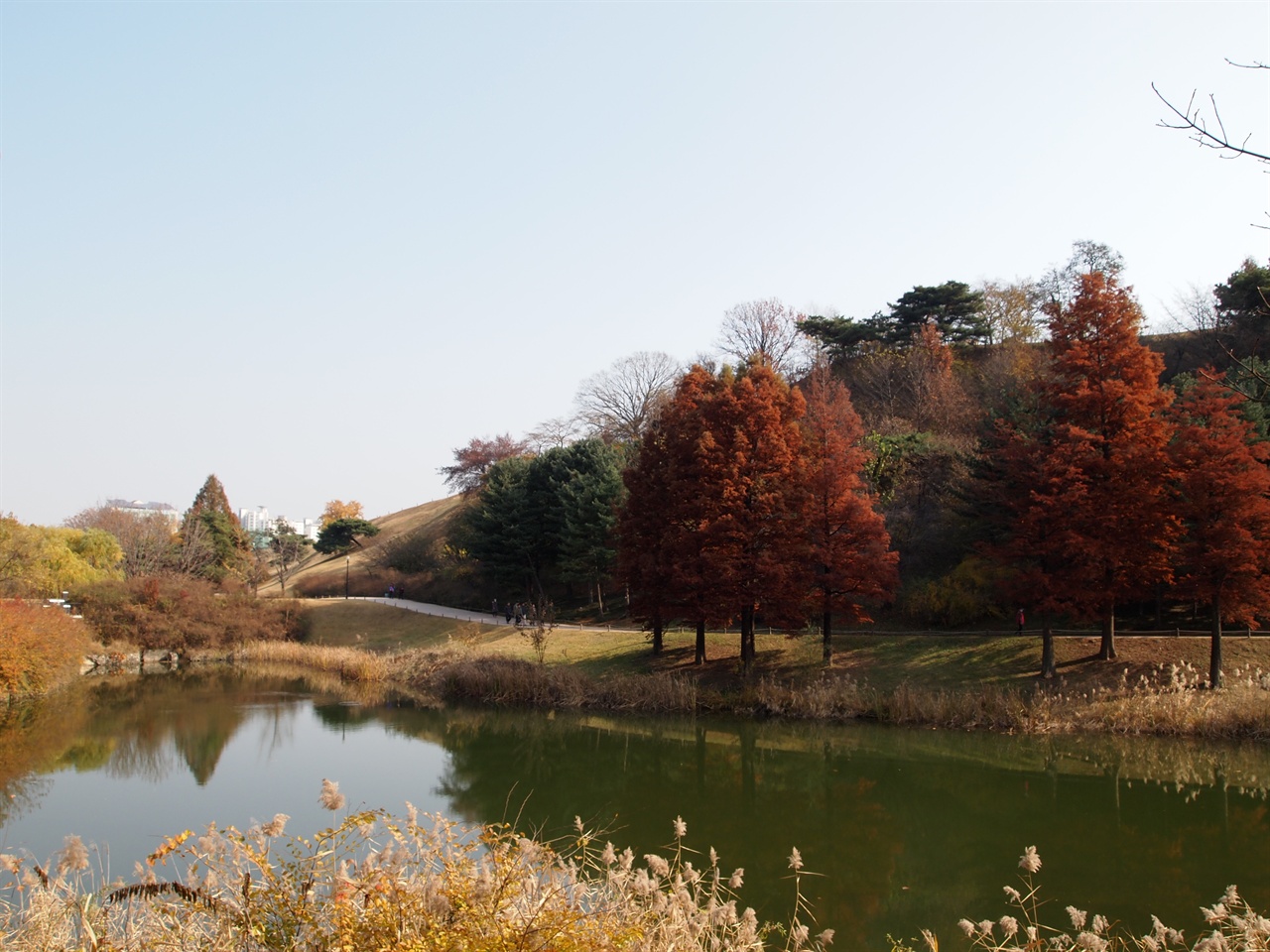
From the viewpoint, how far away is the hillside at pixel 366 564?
57031mm

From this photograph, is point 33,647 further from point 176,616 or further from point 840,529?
point 840,529

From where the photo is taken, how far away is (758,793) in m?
17.9

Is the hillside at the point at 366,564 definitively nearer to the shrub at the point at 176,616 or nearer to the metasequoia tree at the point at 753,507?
the shrub at the point at 176,616

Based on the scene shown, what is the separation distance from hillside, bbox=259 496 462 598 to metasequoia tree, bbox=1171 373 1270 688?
43062mm

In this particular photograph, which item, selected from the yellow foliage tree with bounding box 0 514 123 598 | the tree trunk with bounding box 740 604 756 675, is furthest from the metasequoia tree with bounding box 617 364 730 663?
the yellow foliage tree with bounding box 0 514 123 598

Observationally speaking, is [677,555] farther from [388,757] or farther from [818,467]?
[388,757]

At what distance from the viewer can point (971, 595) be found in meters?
30.9

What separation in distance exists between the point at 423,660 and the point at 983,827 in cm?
2295

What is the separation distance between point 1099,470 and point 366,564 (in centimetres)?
4741

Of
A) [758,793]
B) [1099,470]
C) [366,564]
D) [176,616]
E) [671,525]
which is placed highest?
[1099,470]

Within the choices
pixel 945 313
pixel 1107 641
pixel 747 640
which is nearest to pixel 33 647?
pixel 747 640

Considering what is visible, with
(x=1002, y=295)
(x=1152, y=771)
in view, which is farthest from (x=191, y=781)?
(x=1002, y=295)

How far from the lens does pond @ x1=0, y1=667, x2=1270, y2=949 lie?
12.2m

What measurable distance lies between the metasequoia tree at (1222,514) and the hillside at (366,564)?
4306 cm
